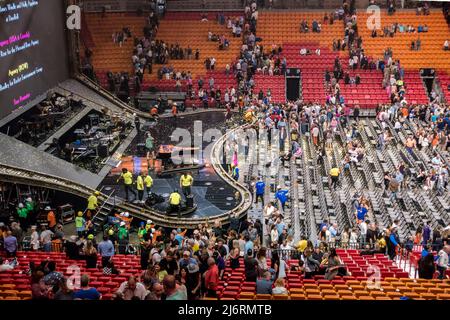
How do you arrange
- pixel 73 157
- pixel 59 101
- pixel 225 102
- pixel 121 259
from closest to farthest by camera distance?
pixel 121 259 < pixel 73 157 < pixel 59 101 < pixel 225 102

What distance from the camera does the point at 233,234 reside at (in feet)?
47.4

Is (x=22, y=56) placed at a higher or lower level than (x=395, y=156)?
higher

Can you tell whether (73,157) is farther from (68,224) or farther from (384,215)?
(384,215)

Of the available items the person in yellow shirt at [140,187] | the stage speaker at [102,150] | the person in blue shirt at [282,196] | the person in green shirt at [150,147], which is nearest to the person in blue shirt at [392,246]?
the person in blue shirt at [282,196]

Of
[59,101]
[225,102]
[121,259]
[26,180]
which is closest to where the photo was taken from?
[121,259]

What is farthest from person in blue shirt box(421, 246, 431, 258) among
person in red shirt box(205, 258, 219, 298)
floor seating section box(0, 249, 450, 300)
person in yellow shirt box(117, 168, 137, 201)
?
person in yellow shirt box(117, 168, 137, 201)

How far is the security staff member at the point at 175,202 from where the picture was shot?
17.9 m

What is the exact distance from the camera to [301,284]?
11.2 meters

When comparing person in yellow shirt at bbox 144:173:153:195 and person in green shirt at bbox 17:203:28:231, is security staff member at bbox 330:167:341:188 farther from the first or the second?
person in green shirt at bbox 17:203:28:231

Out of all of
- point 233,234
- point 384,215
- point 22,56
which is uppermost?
point 22,56

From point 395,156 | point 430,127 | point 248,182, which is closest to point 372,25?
point 430,127

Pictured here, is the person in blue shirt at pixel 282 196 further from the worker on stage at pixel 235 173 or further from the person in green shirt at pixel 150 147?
the person in green shirt at pixel 150 147

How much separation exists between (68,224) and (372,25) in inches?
894

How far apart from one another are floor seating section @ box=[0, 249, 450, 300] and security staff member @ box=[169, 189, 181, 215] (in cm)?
464
